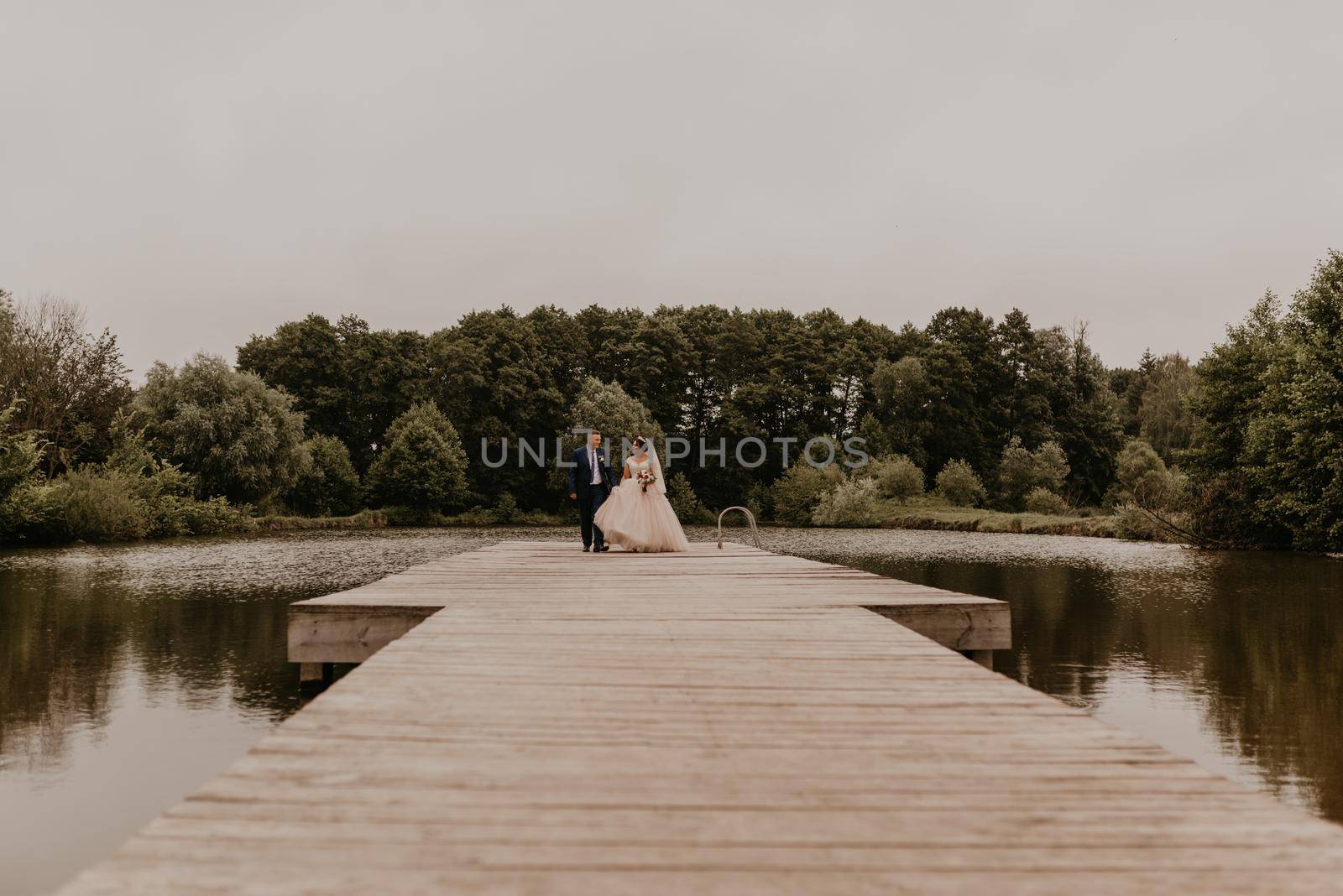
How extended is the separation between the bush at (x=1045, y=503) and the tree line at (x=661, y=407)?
0.31 feet

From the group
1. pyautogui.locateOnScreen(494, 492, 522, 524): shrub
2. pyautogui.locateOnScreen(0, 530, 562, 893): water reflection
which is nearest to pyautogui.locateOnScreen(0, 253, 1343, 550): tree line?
pyautogui.locateOnScreen(494, 492, 522, 524): shrub

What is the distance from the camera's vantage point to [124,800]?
592 centimetres

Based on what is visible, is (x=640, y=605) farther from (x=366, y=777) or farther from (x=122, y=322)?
(x=122, y=322)

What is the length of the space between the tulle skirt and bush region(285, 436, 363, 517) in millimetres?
36906

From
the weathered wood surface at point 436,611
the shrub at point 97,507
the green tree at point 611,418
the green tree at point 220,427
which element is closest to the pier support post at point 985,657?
the weathered wood surface at point 436,611

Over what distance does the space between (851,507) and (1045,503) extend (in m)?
10.3

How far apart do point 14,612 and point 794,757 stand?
46.8 ft

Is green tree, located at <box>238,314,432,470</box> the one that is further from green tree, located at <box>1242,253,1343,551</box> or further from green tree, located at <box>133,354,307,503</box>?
green tree, located at <box>1242,253,1343,551</box>

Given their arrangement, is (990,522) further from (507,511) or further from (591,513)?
(591,513)

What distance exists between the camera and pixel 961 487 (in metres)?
49.8

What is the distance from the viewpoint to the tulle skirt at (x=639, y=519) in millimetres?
13961

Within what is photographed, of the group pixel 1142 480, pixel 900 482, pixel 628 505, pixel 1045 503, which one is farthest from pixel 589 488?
pixel 1045 503

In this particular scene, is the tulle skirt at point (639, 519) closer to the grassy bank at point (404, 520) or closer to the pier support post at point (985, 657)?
the pier support post at point (985, 657)

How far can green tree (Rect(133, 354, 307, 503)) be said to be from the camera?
125ft
